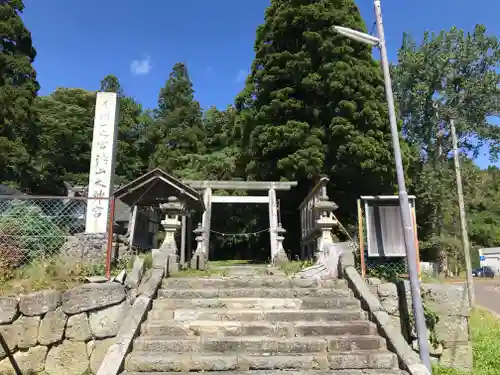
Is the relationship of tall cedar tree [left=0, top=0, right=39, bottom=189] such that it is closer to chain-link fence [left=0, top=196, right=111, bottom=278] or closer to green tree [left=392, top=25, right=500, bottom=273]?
chain-link fence [left=0, top=196, right=111, bottom=278]

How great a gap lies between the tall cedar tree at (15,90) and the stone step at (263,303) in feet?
46.5

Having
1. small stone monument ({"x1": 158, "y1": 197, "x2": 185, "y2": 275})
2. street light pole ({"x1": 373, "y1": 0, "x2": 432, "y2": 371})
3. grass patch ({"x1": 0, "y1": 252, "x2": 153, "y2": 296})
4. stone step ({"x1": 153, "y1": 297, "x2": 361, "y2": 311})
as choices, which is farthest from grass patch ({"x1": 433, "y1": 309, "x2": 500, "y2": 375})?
grass patch ({"x1": 0, "y1": 252, "x2": 153, "y2": 296})

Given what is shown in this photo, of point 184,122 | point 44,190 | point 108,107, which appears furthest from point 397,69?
point 44,190

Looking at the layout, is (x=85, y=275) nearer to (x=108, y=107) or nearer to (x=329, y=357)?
(x=329, y=357)

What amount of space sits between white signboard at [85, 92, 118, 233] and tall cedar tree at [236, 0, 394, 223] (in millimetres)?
7220

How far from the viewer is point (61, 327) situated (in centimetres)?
573

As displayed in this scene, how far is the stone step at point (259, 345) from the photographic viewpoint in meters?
5.19

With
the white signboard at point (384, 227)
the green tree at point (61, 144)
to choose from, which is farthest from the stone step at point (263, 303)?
the green tree at point (61, 144)

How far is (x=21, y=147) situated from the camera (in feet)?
57.2

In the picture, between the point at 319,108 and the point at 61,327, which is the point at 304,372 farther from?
the point at 319,108

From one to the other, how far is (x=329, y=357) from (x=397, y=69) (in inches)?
1050

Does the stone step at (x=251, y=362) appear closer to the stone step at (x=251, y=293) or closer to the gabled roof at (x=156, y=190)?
the stone step at (x=251, y=293)

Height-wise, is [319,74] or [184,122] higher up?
[184,122]

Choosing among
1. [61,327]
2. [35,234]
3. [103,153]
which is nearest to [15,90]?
[103,153]
